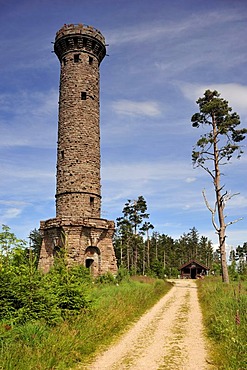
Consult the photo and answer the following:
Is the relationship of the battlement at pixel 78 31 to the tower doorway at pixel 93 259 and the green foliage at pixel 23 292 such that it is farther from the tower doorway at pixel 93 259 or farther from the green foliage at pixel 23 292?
the green foliage at pixel 23 292

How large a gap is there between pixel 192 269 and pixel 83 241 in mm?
31262

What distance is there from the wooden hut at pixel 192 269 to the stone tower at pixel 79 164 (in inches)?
1114

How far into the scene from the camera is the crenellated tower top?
2303cm

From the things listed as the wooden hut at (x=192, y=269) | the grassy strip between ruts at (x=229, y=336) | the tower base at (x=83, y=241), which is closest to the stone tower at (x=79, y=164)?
the tower base at (x=83, y=241)

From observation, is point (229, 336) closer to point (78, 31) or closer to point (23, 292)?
point (23, 292)

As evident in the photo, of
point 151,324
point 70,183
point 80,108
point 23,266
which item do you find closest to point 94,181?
point 70,183

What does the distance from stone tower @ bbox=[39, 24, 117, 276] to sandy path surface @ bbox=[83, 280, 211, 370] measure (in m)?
9.65

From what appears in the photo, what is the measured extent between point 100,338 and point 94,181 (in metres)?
14.5

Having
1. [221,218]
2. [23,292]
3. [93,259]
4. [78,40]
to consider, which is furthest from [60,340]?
[78,40]

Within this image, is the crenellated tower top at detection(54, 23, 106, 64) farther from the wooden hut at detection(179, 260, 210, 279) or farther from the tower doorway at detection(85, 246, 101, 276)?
the wooden hut at detection(179, 260, 210, 279)

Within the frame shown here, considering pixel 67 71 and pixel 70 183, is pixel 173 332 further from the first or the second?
pixel 67 71

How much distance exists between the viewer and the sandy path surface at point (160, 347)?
637 centimetres

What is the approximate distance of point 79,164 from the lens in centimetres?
2153

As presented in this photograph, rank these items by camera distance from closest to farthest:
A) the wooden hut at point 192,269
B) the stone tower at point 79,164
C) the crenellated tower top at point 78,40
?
1. the stone tower at point 79,164
2. the crenellated tower top at point 78,40
3. the wooden hut at point 192,269
